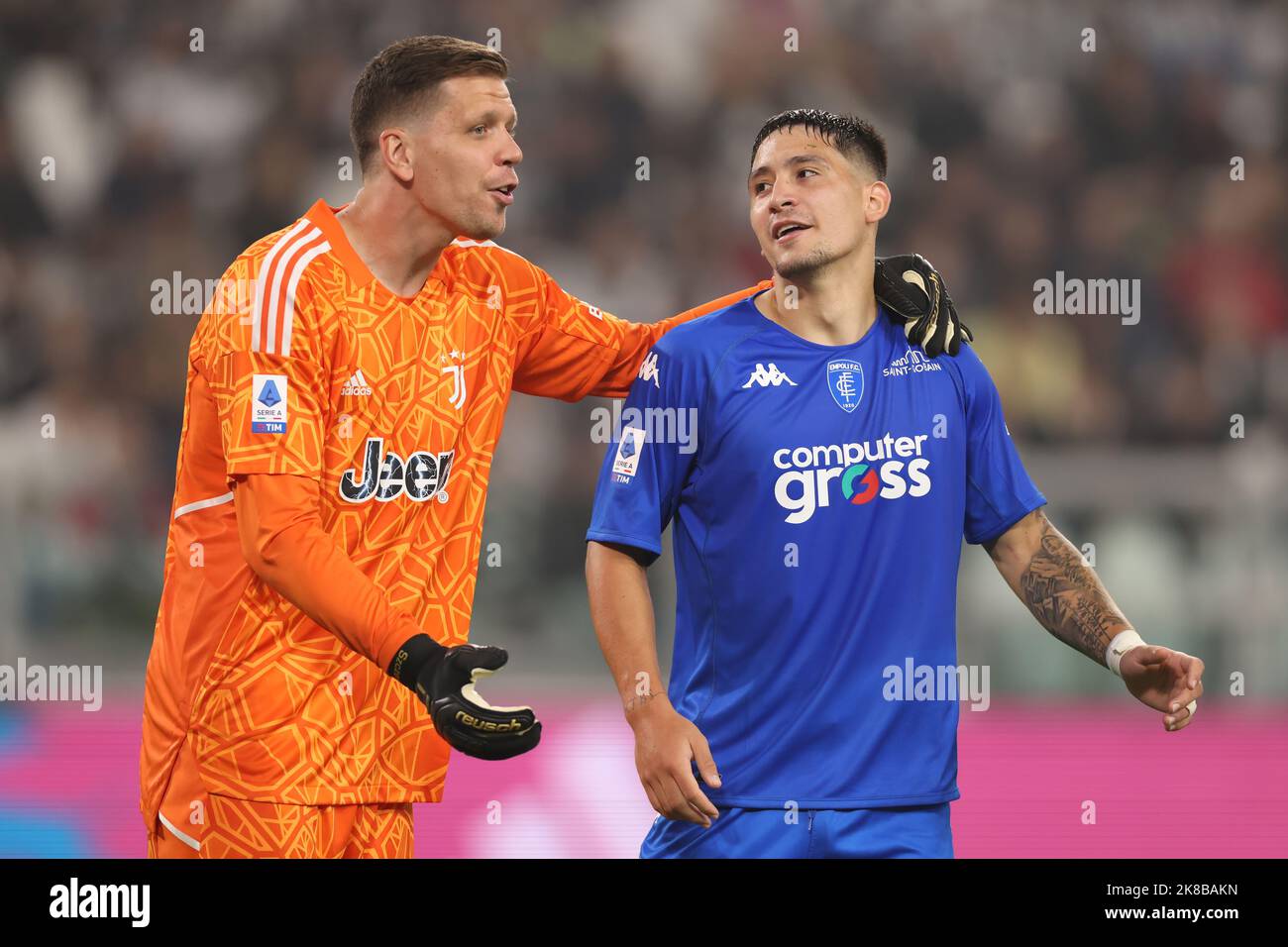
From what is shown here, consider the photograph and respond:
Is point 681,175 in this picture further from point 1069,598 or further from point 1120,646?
point 1120,646

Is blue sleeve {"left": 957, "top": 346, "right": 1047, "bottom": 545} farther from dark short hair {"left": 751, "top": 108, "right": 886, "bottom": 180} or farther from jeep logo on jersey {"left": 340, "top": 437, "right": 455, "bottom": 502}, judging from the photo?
jeep logo on jersey {"left": 340, "top": 437, "right": 455, "bottom": 502}

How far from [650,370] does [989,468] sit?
2.82 feet

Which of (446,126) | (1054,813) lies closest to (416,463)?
(446,126)

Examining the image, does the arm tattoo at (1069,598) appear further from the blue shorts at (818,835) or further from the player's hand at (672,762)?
the player's hand at (672,762)

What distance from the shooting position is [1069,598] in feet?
13.3

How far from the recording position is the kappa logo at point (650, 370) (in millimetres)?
4000

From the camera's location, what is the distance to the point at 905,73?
11.1 metres

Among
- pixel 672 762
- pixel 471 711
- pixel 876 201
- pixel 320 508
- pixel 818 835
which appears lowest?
pixel 818 835

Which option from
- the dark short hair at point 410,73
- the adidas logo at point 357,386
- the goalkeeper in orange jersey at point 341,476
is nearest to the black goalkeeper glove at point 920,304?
the goalkeeper in orange jersey at point 341,476

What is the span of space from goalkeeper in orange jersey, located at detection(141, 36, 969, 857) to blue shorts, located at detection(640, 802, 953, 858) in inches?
27.0

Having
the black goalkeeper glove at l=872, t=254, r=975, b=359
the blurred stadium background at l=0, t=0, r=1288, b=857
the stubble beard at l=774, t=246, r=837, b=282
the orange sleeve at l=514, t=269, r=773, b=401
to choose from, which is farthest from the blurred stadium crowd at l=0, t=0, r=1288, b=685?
the stubble beard at l=774, t=246, r=837, b=282

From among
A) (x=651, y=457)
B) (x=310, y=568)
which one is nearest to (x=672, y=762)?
(x=651, y=457)

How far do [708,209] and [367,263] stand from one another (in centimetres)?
649

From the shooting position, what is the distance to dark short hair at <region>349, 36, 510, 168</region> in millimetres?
4047
